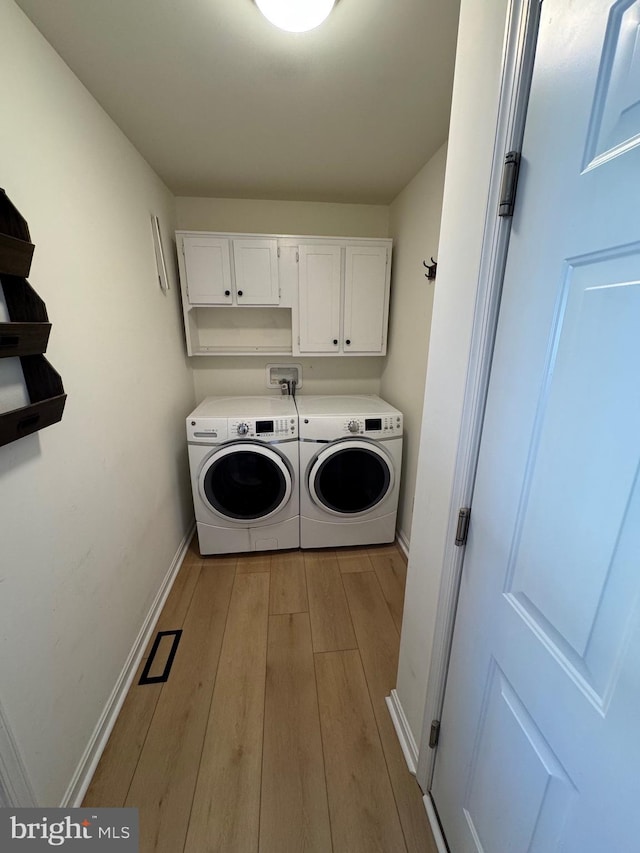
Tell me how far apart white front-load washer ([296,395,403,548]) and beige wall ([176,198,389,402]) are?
1.57ft

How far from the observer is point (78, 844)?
2.85ft

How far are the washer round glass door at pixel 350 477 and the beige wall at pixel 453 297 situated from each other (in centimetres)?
97

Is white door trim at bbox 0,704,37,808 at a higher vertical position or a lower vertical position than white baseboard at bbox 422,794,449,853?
higher

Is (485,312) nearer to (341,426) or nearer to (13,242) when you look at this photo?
(13,242)

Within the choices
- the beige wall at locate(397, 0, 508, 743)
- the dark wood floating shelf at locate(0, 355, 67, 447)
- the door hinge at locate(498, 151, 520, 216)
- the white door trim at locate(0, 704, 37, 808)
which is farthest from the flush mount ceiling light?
the white door trim at locate(0, 704, 37, 808)

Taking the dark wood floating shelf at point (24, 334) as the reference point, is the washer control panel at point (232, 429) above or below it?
below

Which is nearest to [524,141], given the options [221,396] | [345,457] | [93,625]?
[345,457]

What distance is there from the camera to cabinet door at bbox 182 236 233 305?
7.05 feet

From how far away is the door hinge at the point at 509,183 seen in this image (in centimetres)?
61

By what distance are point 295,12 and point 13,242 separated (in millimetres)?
1027

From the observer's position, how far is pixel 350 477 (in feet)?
7.06

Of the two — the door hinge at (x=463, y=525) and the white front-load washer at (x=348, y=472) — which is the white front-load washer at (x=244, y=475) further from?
the door hinge at (x=463, y=525)

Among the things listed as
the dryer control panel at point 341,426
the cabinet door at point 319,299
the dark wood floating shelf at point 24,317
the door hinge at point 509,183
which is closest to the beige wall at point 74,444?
the dark wood floating shelf at point 24,317

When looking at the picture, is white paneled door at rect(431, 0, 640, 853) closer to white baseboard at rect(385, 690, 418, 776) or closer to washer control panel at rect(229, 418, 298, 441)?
white baseboard at rect(385, 690, 418, 776)
